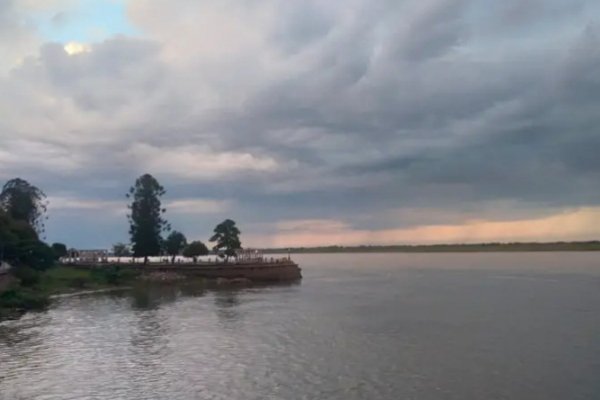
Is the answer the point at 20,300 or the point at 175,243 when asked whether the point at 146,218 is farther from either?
the point at 20,300

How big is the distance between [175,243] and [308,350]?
9581 cm

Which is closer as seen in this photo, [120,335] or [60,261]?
[120,335]

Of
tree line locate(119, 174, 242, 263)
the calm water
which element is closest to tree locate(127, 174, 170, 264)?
tree line locate(119, 174, 242, 263)

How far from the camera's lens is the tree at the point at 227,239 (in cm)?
12825

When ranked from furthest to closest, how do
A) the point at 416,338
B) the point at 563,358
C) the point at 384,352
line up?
1. the point at 416,338
2. the point at 384,352
3. the point at 563,358

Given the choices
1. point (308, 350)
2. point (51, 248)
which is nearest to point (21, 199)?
point (51, 248)

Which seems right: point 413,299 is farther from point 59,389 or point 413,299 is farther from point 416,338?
point 59,389

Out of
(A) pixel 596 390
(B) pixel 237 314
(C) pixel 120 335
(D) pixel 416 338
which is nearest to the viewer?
(A) pixel 596 390

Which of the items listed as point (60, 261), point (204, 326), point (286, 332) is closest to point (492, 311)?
point (286, 332)

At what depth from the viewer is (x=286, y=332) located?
49500mm

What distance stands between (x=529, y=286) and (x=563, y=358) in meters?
61.6

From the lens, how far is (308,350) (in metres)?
40.9

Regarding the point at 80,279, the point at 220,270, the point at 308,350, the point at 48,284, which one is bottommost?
the point at 308,350

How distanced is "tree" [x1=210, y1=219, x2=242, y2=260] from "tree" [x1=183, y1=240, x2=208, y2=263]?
286cm
